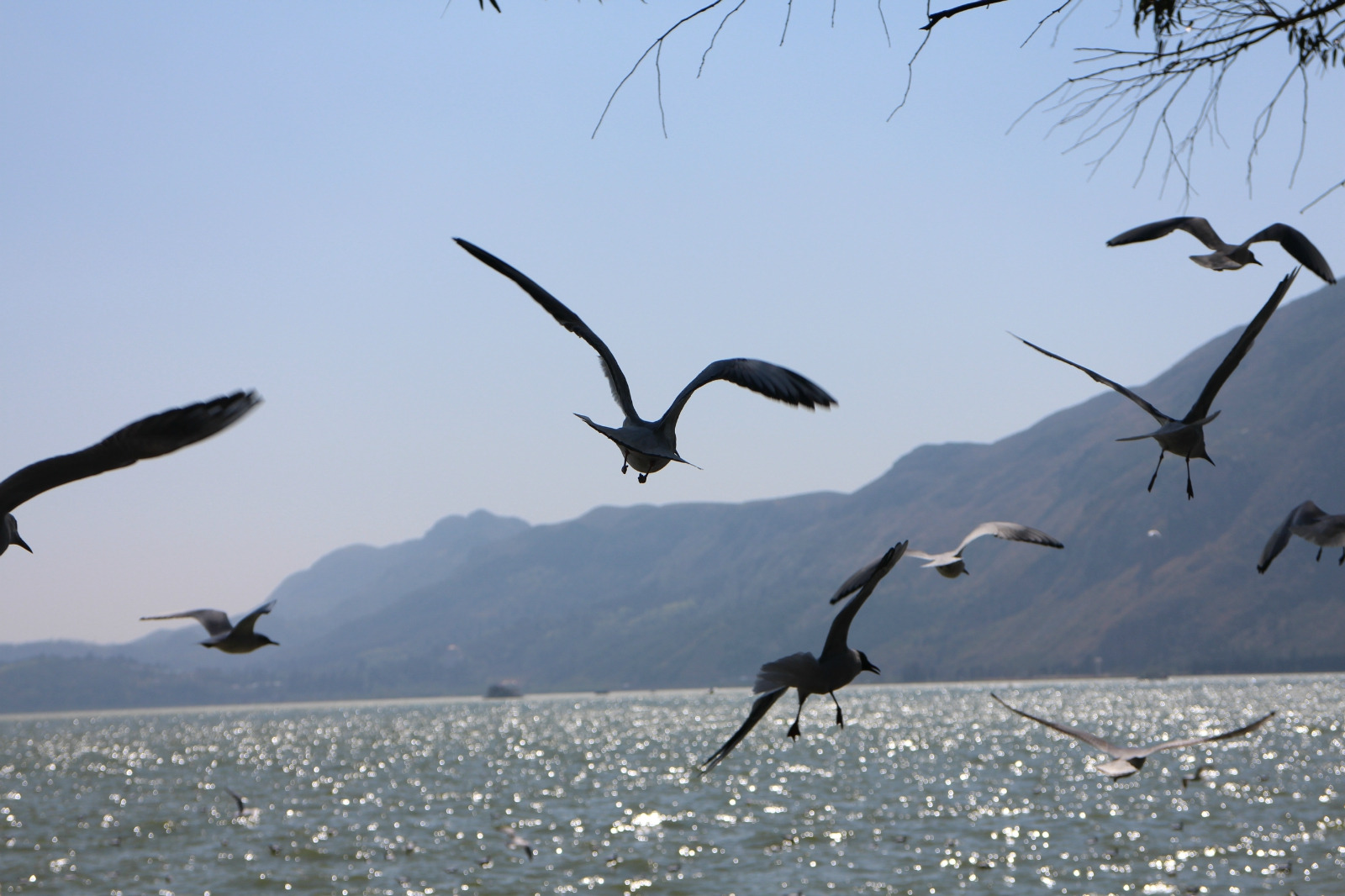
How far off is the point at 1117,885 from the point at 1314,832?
10015mm

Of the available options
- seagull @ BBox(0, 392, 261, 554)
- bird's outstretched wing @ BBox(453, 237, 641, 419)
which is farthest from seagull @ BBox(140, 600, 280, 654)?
seagull @ BBox(0, 392, 261, 554)

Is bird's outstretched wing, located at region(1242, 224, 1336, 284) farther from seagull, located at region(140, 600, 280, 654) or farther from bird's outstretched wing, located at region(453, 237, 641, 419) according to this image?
seagull, located at region(140, 600, 280, 654)

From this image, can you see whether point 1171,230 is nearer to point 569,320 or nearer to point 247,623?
point 569,320

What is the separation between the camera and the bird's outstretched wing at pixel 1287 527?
6996 millimetres

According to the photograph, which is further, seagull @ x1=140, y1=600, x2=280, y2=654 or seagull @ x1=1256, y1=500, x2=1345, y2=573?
seagull @ x1=140, y1=600, x2=280, y2=654

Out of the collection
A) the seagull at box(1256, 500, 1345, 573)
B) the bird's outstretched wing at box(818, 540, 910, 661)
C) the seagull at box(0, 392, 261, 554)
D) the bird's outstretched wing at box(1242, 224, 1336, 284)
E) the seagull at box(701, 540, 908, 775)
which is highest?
the bird's outstretched wing at box(1242, 224, 1336, 284)

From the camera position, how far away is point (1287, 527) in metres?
7.50

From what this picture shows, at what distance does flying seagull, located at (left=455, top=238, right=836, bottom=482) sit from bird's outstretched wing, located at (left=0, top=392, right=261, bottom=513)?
166 centimetres

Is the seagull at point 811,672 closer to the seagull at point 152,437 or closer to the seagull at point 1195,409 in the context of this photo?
the seagull at point 1195,409

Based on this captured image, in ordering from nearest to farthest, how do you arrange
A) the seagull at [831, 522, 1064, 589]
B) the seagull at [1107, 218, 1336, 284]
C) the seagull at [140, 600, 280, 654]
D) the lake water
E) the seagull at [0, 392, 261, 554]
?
the seagull at [0, 392, 261, 554]
the seagull at [1107, 218, 1336, 284]
the seagull at [831, 522, 1064, 589]
the seagull at [140, 600, 280, 654]
the lake water

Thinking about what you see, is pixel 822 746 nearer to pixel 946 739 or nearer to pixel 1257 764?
pixel 946 739

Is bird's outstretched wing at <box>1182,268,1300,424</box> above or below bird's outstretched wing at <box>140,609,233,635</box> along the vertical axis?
above

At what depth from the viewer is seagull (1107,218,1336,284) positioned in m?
6.30

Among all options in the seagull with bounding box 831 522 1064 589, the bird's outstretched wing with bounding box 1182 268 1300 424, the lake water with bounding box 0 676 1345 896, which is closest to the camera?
the bird's outstretched wing with bounding box 1182 268 1300 424
